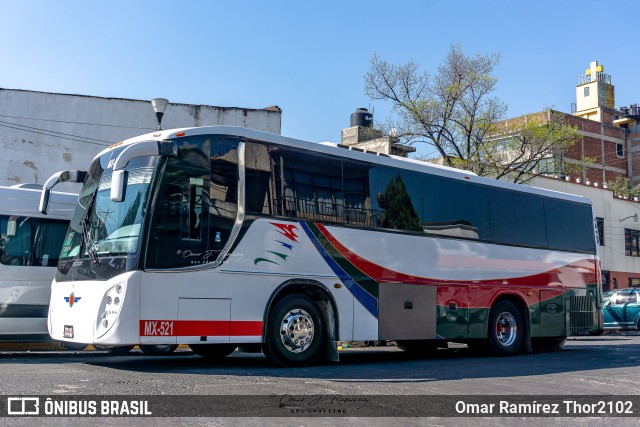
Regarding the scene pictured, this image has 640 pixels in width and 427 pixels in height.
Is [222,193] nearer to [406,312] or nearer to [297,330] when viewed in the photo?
[297,330]

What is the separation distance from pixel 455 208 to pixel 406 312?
2512 millimetres

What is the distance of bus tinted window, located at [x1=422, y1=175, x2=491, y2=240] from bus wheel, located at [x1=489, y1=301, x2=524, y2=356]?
1657 millimetres

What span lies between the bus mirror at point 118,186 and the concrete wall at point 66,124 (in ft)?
81.0

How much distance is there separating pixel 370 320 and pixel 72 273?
490 centimetres

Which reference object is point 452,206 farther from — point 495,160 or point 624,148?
point 624,148

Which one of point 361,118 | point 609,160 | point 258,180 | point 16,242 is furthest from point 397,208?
point 609,160

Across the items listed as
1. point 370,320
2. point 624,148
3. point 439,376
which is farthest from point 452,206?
point 624,148

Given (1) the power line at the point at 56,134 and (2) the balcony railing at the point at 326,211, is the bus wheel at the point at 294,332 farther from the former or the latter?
(1) the power line at the point at 56,134

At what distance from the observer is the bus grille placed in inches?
670

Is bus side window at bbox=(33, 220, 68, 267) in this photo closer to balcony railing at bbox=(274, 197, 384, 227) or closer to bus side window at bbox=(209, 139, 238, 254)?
bus side window at bbox=(209, 139, 238, 254)

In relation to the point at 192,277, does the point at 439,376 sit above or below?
below

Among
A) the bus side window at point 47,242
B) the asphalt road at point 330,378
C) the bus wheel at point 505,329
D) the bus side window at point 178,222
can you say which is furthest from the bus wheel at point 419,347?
the bus side window at point 47,242

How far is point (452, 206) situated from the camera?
1443 cm

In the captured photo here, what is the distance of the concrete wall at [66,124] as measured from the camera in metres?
32.2
